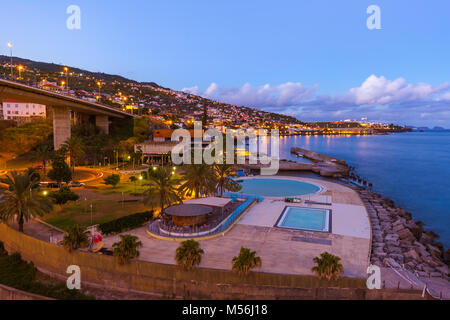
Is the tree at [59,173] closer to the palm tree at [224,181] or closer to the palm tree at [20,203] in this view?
the palm tree at [20,203]

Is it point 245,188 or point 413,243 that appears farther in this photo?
point 245,188

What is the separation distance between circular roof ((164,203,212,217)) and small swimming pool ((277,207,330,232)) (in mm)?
6134

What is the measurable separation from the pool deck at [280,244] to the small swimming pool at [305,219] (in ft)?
2.29

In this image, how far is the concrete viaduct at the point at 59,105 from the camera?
44438 millimetres

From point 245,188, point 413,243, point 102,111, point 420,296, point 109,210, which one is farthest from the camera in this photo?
point 102,111

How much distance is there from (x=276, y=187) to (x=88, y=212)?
25.1 meters

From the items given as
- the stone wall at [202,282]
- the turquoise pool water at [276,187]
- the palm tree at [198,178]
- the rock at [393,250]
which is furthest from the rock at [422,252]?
the palm tree at [198,178]

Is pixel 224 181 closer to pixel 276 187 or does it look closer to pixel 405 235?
pixel 276 187

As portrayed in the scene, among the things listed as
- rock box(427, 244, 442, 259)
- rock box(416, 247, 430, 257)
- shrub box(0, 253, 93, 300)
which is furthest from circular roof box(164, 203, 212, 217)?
rock box(427, 244, 442, 259)

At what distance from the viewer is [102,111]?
73125 mm

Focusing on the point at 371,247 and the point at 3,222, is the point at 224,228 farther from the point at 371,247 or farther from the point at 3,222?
the point at 3,222

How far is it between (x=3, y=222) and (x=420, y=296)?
25094 millimetres

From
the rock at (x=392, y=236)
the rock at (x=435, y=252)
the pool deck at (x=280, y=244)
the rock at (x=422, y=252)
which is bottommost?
the rock at (x=435, y=252)
